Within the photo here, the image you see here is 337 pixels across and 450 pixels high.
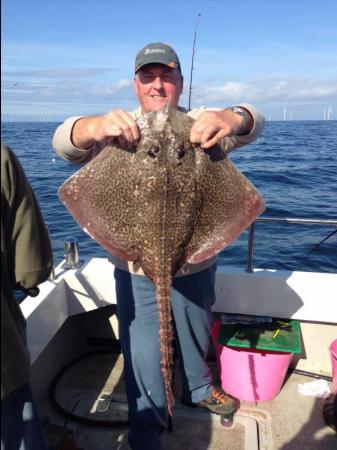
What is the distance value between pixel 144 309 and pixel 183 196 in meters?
1.03

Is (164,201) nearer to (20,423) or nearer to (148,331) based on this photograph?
(148,331)

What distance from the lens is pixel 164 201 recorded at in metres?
2.26

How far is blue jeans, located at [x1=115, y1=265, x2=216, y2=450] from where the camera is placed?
291 centimetres

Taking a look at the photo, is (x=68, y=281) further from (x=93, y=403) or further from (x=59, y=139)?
(x=59, y=139)

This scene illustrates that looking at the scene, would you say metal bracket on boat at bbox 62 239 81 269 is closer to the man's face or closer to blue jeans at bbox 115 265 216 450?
blue jeans at bbox 115 265 216 450

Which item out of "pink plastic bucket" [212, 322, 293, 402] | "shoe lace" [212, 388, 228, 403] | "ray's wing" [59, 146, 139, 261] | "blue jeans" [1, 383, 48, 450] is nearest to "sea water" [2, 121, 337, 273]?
"ray's wing" [59, 146, 139, 261]

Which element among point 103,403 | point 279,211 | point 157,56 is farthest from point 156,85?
point 279,211

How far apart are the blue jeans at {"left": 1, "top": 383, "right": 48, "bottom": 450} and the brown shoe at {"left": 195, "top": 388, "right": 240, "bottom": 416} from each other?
5.47 feet

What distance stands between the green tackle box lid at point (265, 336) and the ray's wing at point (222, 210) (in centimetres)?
183

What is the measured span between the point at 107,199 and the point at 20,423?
1314mm

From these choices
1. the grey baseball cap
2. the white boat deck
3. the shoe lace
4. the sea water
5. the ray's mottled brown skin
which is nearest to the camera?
the ray's mottled brown skin

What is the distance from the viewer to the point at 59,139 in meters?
2.58

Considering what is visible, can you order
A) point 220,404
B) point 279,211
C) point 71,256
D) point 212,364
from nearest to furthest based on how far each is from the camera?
point 220,404
point 71,256
point 212,364
point 279,211

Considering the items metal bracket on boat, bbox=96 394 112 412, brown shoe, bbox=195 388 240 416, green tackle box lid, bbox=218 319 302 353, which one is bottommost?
metal bracket on boat, bbox=96 394 112 412
